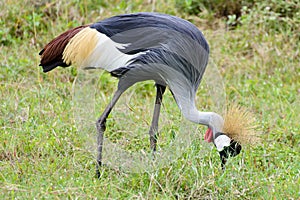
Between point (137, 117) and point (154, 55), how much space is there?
97 cm

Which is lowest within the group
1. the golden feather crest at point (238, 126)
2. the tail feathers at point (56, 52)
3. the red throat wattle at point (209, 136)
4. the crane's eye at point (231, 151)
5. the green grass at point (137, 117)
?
the green grass at point (137, 117)

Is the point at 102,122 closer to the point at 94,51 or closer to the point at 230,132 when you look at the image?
the point at 94,51

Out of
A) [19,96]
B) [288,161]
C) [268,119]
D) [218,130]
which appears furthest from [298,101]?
[19,96]

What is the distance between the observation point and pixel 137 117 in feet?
15.2

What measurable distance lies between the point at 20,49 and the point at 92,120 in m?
1.58

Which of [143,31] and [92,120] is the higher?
[143,31]

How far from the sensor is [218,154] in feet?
13.3

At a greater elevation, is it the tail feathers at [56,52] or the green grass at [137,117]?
the tail feathers at [56,52]

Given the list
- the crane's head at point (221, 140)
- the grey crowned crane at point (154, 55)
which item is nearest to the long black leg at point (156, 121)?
the grey crowned crane at point (154, 55)

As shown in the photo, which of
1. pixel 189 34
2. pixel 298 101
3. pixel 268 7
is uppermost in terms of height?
pixel 189 34

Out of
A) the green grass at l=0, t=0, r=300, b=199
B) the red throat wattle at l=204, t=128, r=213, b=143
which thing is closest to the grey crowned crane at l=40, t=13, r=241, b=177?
the red throat wattle at l=204, t=128, r=213, b=143

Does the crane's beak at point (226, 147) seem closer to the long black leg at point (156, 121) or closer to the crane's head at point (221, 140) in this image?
the crane's head at point (221, 140)

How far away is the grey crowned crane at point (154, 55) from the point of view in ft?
12.3

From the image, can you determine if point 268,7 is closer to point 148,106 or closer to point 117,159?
point 148,106
